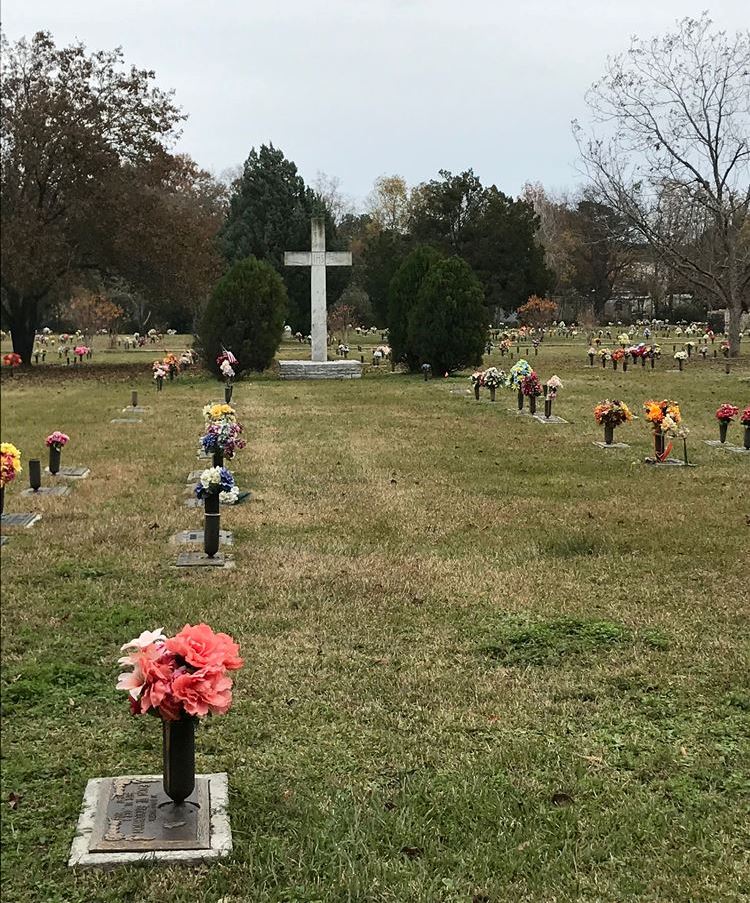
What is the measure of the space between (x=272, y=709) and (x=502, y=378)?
16.4 metres

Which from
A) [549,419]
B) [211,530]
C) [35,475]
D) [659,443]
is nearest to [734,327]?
[549,419]

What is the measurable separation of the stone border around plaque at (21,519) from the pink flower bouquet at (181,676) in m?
5.03

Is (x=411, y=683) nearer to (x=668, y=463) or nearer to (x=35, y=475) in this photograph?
(x=35, y=475)

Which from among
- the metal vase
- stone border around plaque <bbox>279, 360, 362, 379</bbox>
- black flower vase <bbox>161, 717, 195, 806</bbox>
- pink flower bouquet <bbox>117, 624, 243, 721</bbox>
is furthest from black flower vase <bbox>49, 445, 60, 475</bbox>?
stone border around plaque <bbox>279, 360, 362, 379</bbox>

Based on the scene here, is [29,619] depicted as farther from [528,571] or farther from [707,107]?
[707,107]

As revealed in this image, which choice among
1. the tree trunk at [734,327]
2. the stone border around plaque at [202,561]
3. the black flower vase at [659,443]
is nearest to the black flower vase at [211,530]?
the stone border around plaque at [202,561]

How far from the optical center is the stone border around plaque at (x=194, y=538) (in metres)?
7.87

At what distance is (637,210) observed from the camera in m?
34.9

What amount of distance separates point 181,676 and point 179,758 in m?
0.43

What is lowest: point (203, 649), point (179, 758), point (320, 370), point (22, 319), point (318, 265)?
point (179, 758)

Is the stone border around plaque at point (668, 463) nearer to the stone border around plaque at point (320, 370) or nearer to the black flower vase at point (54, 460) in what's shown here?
the black flower vase at point (54, 460)

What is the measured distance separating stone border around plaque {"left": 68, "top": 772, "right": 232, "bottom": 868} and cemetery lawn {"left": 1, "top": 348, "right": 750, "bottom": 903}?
5cm

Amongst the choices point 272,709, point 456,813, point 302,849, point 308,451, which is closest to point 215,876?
point 302,849

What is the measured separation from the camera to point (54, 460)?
34.9ft
